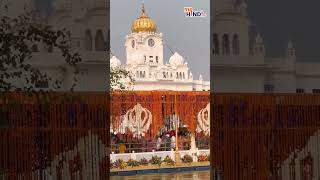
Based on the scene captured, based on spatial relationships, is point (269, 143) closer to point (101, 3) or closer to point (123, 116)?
point (101, 3)

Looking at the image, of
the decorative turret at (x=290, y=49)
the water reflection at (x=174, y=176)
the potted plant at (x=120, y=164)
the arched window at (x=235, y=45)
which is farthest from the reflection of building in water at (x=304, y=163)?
the potted plant at (x=120, y=164)

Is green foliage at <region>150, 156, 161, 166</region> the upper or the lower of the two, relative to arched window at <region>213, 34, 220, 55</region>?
lower

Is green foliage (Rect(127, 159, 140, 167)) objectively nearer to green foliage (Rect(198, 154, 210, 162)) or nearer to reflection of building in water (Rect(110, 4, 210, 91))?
green foliage (Rect(198, 154, 210, 162))

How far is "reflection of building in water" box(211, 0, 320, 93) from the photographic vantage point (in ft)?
13.1

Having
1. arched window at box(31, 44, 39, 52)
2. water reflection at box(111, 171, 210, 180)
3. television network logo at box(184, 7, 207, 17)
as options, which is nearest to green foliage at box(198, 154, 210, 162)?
water reflection at box(111, 171, 210, 180)

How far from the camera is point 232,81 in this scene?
4.02m

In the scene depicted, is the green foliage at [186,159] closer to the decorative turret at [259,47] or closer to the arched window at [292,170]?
the arched window at [292,170]

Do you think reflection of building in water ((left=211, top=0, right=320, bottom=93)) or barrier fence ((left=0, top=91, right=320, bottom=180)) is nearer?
barrier fence ((left=0, top=91, right=320, bottom=180))

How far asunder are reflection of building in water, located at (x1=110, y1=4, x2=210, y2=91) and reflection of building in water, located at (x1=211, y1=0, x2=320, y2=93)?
18653 mm

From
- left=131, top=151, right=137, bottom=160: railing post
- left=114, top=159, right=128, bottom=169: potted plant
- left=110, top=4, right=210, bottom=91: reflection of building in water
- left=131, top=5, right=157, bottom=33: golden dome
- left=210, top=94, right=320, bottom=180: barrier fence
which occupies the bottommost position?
left=114, top=159, right=128, bottom=169: potted plant

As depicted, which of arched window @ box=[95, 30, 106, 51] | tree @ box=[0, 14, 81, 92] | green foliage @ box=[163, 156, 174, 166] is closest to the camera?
tree @ box=[0, 14, 81, 92]

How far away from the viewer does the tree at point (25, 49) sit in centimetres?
350

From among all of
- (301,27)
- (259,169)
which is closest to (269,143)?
(259,169)

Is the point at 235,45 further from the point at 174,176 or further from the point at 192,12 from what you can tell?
the point at 192,12
